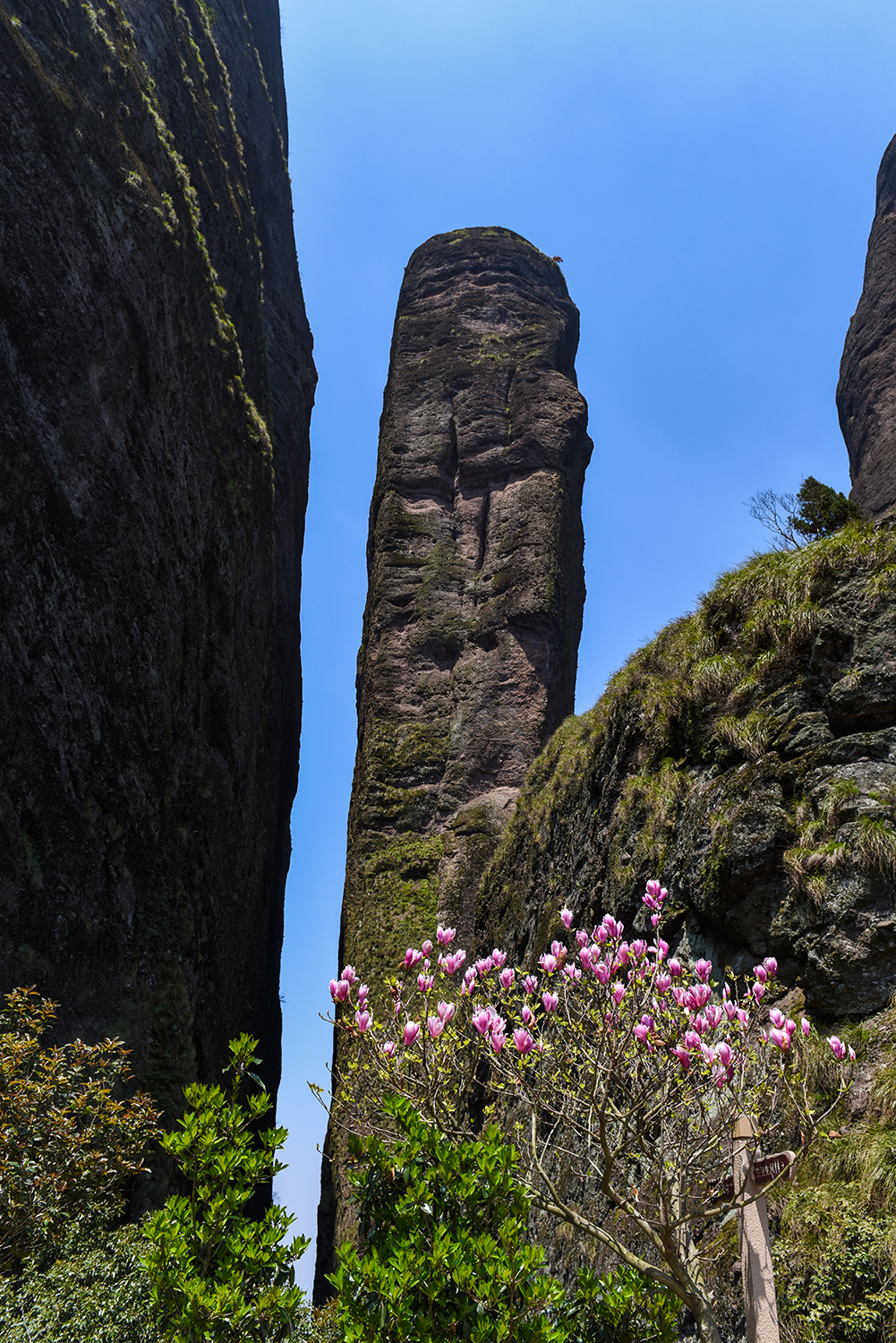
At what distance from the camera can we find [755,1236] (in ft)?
15.2

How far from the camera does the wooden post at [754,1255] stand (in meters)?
4.39

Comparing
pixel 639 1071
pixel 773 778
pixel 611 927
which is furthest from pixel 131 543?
pixel 639 1071

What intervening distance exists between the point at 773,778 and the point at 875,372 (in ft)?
94.7

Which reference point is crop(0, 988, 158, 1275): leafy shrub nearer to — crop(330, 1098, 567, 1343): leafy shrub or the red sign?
crop(330, 1098, 567, 1343): leafy shrub

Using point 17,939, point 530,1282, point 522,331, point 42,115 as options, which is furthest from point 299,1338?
point 522,331

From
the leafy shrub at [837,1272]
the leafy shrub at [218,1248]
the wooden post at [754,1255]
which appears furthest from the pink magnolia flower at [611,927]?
the leafy shrub at [218,1248]

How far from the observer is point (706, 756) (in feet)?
29.1

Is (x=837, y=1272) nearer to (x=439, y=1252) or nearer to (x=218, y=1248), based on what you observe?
(x=439, y=1252)

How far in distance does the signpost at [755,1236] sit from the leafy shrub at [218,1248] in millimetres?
2299

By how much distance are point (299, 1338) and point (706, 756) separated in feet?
19.6

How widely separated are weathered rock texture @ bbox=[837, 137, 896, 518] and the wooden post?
88.3 feet

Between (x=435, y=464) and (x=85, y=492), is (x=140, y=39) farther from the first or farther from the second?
(x=435, y=464)

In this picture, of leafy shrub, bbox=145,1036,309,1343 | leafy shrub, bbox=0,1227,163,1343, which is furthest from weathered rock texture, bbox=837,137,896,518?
leafy shrub, bbox=145,1036,309,1343

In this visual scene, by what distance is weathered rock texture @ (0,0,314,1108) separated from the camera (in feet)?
42.1
